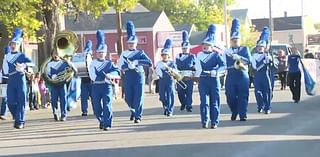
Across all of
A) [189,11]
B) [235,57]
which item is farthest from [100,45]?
[189,11]

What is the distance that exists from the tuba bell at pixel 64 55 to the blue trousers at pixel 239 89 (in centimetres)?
450

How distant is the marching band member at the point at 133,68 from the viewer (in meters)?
17.6

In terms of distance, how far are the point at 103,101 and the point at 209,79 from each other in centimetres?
231

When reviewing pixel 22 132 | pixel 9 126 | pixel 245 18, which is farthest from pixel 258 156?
pixel 245 18

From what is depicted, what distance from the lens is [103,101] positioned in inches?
658

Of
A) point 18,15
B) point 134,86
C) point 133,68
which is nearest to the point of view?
point 133,68

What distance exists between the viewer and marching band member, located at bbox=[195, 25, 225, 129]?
53.7 feet

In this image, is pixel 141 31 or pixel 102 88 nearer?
pixel 102 88

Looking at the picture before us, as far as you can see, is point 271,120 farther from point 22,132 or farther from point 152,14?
point 152,14

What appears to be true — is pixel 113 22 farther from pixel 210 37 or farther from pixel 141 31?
pixel 210 37

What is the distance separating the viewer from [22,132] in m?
17.6

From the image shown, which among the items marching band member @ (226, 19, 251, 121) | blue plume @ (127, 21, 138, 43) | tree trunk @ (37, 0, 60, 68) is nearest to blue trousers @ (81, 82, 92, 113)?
blue plume @ (127, 21, 138, 43)

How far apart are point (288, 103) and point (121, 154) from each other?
12.1m

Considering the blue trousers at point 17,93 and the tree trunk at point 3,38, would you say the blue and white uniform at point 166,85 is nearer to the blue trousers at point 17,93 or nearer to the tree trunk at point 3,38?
the blue trousers at point 17,93
